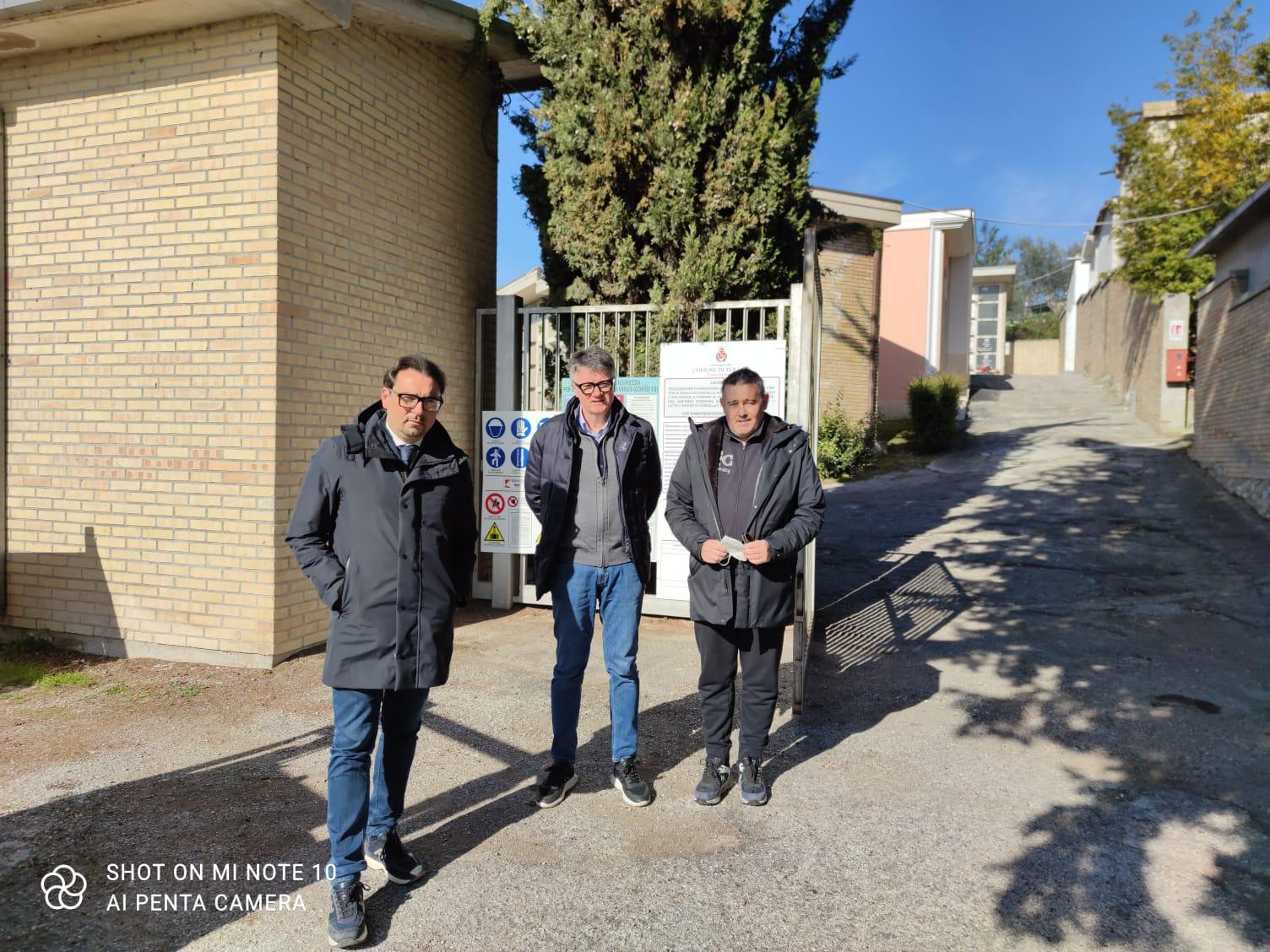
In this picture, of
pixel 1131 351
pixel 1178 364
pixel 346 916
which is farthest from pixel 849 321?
pixel 346 916

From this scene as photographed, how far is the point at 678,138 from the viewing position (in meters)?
6.54

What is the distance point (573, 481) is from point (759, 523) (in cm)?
88

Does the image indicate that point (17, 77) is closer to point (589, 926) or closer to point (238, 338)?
point (238, 338)

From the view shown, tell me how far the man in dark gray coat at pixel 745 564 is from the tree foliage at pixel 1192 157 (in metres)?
16.6

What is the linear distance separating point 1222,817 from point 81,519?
7.07 m

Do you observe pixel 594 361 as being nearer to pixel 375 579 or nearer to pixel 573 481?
pixel 573 481

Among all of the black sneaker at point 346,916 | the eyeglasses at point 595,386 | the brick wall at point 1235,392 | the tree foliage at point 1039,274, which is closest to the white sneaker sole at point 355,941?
the black sneaker at point 346,916

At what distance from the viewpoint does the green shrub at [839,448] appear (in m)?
15.6

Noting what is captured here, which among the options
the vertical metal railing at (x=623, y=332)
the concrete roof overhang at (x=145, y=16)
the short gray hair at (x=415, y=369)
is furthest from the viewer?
the vertical metal railing at (x=623, y=332)

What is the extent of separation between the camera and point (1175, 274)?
57.9 feet

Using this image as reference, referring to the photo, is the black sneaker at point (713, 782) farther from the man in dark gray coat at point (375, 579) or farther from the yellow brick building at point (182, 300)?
the yellow brick building at point (182, 300)

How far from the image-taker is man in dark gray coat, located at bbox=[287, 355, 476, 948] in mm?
2609

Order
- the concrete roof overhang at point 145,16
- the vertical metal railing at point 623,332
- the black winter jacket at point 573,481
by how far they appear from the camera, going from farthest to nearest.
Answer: the vertical metal railing at point 623,332
the concrete roof overhang at point 145,16
the black winter jacket at point 573,481

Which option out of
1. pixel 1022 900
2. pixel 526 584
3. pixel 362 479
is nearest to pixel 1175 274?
pixel 526 584
